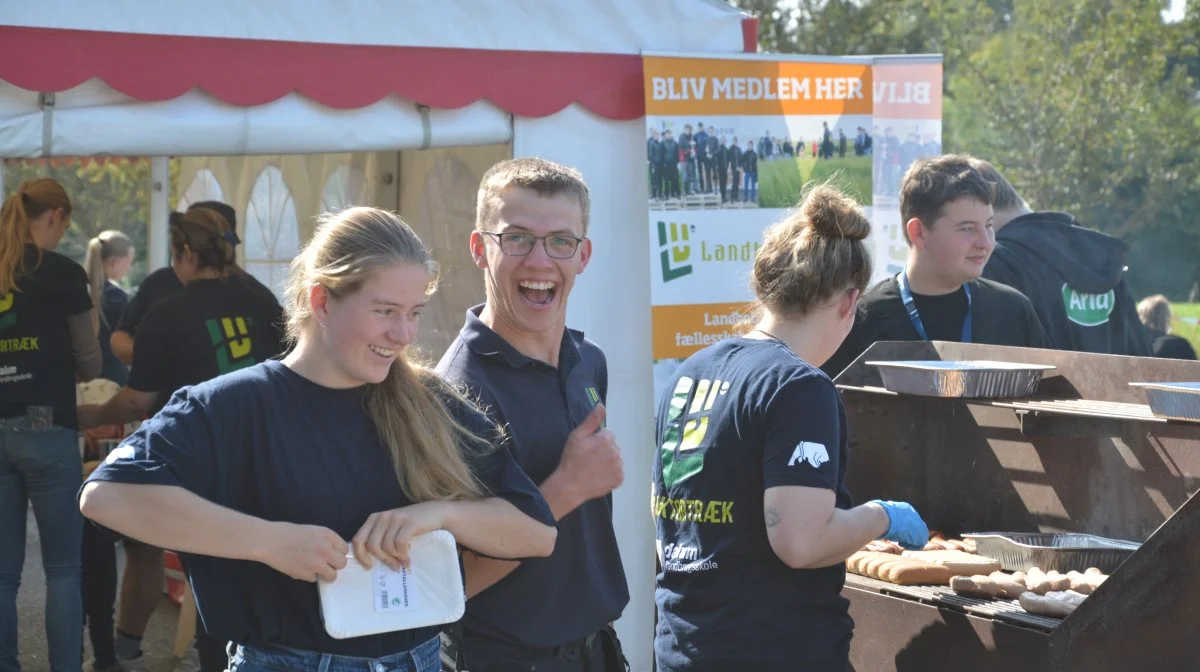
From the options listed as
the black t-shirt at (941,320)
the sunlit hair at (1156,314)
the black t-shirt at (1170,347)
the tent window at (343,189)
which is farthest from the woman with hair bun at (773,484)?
the sunlit hair at (1156,314)

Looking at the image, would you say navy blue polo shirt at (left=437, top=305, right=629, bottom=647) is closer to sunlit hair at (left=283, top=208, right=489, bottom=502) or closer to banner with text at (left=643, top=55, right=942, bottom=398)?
sunlit hair at (left=283, top=208, right=489, bottom=502)

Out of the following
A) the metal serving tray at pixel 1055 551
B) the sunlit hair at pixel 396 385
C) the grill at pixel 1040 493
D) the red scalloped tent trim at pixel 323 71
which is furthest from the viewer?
the red scalloped tent trim at pixel 323 71

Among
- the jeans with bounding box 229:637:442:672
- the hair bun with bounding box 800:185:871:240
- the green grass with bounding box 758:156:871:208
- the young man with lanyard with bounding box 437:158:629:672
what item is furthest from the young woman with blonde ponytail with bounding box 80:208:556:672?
the green grass with bounding box 758:156:871:208

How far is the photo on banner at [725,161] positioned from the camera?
4992mm

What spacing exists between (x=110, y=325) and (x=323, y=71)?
3.73 m

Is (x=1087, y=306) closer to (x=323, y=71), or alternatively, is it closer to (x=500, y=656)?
(x=323, y=71)

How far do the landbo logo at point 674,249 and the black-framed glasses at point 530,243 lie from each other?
2.53 m

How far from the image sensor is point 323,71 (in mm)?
4438

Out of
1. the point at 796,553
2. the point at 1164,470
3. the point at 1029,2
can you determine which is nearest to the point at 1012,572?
the point at 1164,470

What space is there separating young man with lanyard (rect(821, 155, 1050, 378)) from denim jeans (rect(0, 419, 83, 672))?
8.73ft

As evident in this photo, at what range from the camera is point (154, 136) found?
4.14 metres

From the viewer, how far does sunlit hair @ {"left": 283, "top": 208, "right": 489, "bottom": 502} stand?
2.00 m

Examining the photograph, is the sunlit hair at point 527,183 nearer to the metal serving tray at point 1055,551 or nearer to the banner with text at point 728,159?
the metal serving tray at point 1055,551

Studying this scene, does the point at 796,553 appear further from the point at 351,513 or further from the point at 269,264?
the point at 269,264
